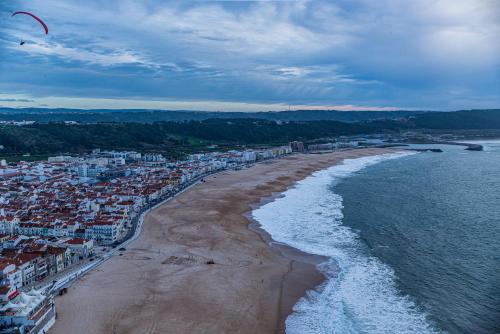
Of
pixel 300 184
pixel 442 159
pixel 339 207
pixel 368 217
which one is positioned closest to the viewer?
pixel 368 217

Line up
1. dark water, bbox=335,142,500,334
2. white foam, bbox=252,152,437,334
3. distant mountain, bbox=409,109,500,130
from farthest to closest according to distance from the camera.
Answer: distant mountain, bbox=409,109,500,130 → dark water, bbox=335,142,500,334 → white foam, bbox=252,152,437,334

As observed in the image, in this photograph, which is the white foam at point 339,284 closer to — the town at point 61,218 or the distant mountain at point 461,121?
the town at point 61,218

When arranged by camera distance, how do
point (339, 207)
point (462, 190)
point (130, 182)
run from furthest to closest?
point (130, 182) < point (462, 190) < point (339, 207)

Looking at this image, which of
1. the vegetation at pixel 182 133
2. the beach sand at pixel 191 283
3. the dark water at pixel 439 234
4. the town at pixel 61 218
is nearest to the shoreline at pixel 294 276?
the beach sand at pixel 191 283

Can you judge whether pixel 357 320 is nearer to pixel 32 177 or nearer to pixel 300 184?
pixel 300 184

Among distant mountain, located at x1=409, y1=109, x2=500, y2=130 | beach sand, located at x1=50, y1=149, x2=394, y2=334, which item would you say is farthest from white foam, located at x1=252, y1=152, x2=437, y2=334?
distant mountain, located at x1=409, y1=109, x2=500, y2=130

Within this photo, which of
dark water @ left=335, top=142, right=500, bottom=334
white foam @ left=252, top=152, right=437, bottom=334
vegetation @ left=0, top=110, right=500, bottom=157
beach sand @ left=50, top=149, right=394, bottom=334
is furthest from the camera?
vegetation @ left=0, top=110, right=500, bottom=157

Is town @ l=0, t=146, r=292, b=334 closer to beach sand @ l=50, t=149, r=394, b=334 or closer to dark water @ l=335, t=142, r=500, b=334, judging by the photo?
beach sand @ l=50, t=149, r=394, b=334

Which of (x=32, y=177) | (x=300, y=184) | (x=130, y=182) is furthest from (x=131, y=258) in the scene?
(x=32, y=177)
